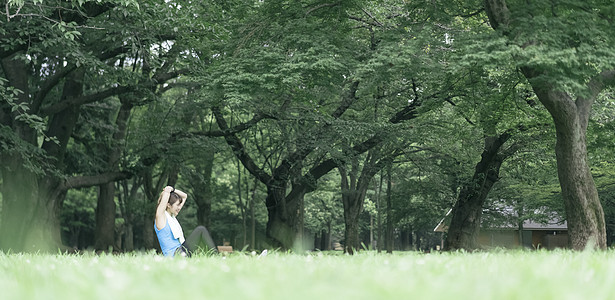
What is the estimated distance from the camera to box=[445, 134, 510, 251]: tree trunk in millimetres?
24062

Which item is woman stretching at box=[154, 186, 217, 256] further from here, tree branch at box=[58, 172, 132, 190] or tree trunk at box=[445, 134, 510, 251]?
tree trunk at box=[445, 134, 510, 251]

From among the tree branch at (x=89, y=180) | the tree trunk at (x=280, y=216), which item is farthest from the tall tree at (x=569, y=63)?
the tree branch at (x=89, y=180)

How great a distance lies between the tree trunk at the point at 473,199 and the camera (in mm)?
24062

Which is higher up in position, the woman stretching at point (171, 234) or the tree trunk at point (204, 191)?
the tree trunk at point (204, 191)

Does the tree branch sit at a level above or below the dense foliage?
below

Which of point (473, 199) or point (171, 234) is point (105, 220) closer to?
point (473, 199)

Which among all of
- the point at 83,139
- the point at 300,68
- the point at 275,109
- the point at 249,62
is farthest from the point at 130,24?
the point at 83,139

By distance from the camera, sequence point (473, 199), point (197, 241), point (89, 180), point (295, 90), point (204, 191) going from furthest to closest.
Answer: point (204, 191), point (473, 199), point (89, 180), point (295, 90), point (197, 241)

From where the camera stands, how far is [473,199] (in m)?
24.6

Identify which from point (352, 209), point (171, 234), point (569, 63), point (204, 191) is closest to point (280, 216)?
point (352, 209)

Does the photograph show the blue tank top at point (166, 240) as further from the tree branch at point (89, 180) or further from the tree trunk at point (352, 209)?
the tree trunk at point (352, 209)

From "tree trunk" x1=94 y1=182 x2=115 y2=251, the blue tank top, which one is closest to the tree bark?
"tree trunk" x1=94 y1=182 x2=115 y2=251

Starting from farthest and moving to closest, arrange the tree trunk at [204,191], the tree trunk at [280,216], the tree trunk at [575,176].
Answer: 1. the tree trunk at [204,191]
2. the tree trunk at [280,216]
3. the tree trunk at [575,176]

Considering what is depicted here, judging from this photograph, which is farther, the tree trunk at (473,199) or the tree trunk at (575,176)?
the tree trunk at (473,199)
